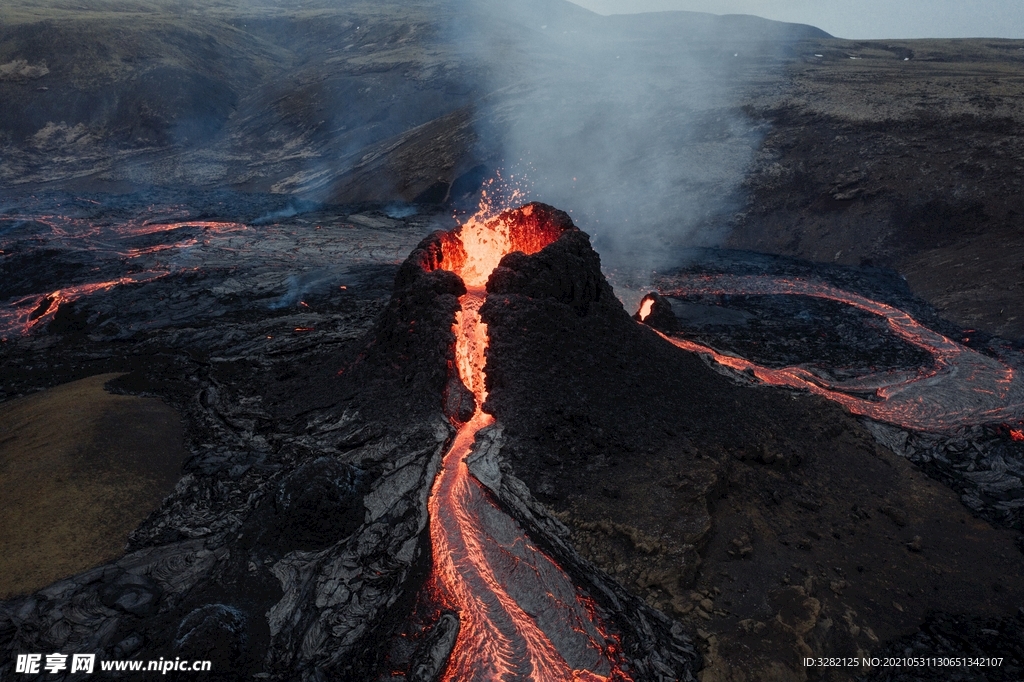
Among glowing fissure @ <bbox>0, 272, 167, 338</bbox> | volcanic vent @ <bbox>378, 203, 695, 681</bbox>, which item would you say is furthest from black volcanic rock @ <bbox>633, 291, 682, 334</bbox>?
glowing fissure @ <bbox>0, 272, 167, 338</bbox>

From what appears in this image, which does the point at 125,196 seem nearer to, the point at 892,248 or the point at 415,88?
the point at 415,88

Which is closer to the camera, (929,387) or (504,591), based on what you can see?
(504,591)

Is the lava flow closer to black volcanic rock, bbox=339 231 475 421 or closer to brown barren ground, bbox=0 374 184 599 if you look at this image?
black volcanic rock, bbox=339 231 475 421

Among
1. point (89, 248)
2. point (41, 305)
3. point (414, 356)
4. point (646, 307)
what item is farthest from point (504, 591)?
point (89, 248)

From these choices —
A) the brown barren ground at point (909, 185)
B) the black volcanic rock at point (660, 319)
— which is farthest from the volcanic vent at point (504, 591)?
the brown barren ground at point (909, 185)

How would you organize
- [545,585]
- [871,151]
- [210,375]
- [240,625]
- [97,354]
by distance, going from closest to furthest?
[240,625] → [545,585] → [210,375] → [97,354] → [871,151]

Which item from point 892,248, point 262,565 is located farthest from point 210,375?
point 892,248

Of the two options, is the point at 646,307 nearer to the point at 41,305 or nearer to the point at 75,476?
the point at 75,476
